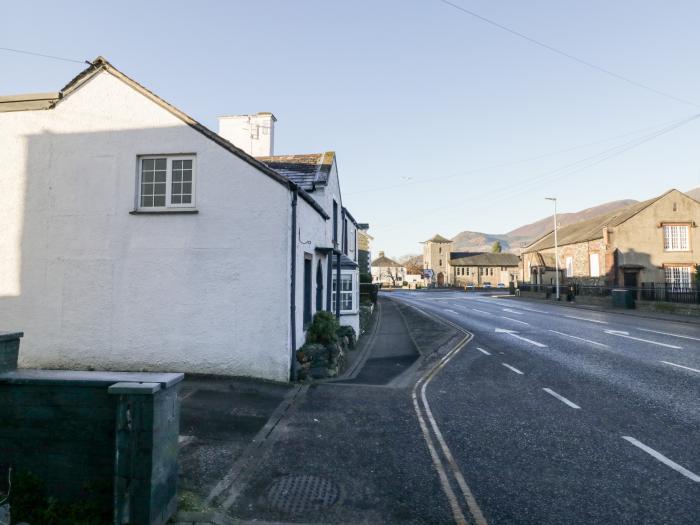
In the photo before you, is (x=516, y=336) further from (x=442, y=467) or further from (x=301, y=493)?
(x=301, y=493)

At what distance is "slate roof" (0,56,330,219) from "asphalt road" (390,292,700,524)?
24.3 ft

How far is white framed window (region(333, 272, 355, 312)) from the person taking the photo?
17.9 m

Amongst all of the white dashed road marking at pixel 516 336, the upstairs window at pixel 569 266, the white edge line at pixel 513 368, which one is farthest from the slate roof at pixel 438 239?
the white edge line at pixel 513 368

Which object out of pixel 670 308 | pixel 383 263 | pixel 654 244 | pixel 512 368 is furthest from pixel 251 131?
pixel 383 263

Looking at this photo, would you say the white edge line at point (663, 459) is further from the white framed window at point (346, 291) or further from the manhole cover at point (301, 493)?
the white framed window at point (346, 291)

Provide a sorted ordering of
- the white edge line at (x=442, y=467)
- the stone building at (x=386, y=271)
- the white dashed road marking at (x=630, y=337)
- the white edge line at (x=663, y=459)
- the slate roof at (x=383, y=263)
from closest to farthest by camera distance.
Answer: the white edge line at (x=442, y=467), the white edge line at (x=663, y=459), the white dashed road marking at (x=630, y=337), the stone building at (x=386, y=271), the slate roof at (x=383, y=263)

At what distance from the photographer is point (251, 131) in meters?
19.7

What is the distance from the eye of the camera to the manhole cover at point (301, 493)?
4.76 m

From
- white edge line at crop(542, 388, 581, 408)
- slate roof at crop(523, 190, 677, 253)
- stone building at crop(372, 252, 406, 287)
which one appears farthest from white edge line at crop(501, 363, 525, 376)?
stone building at crop(372, 252, 406, 287)

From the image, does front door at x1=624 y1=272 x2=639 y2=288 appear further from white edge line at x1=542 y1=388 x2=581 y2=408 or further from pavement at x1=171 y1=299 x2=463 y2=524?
pavement at x1=171 y1=299 x2=463 y2=524

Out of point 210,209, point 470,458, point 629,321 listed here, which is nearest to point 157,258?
point 210,209

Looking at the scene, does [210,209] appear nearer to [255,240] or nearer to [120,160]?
[255,240]

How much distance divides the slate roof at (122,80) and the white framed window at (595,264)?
42559 mm

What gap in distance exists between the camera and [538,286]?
50.1 m
